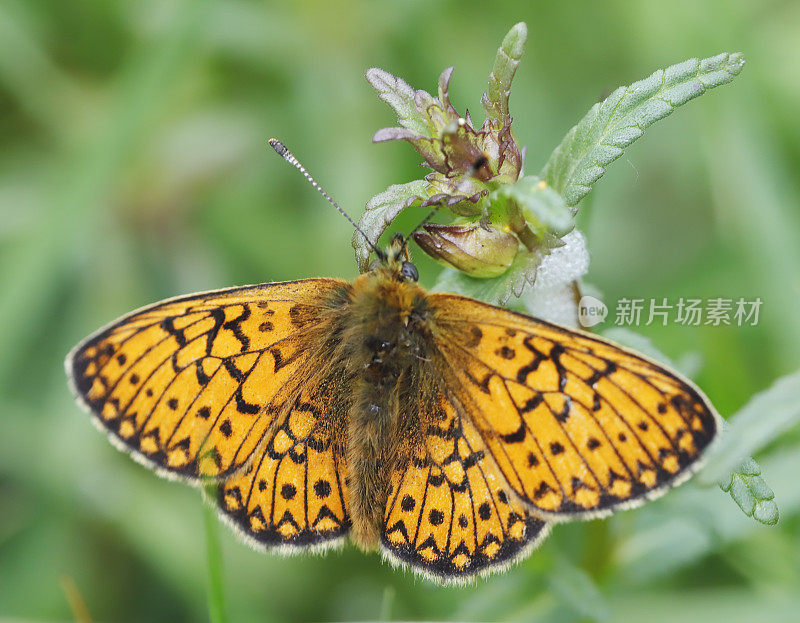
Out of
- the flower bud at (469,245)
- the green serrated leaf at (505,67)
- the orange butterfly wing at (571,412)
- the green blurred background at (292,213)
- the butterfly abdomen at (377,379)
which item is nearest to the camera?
the orange butterfly wing at (571,412)

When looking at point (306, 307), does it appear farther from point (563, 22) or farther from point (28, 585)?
point (563, 22)

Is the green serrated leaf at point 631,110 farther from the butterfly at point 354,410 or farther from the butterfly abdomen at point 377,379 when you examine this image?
the butterfly abdomen at point 377,379

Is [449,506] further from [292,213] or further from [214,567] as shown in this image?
[292,213]

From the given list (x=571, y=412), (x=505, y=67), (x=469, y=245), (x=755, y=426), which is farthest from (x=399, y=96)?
(x=755, y=426)

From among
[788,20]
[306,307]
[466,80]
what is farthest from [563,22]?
[306,307]

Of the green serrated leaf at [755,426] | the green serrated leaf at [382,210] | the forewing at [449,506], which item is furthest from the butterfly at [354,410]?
the green serrated leaf at [755,426]

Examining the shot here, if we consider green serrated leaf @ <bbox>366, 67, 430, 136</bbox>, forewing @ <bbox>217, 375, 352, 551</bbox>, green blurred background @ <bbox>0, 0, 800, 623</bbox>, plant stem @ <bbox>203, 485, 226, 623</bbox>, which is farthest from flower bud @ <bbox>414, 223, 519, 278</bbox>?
green blurred background @ <bbox>0, 0, 800, 623</bbox>
